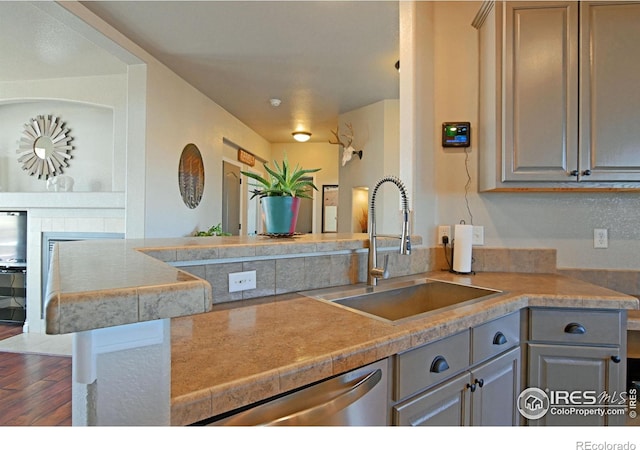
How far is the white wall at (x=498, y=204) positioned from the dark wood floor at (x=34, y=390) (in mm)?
2648

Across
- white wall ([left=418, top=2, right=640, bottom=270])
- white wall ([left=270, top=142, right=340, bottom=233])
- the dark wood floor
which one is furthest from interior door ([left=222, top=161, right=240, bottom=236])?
white wall ([left=418, top=2, right=640, bottom=270])

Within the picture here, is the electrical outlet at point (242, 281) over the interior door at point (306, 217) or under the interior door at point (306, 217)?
under

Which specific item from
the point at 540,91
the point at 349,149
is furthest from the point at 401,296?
the point at 349,149

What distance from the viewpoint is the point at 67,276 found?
0.52m

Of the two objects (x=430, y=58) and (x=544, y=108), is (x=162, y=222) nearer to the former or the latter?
(x=430, y=58)

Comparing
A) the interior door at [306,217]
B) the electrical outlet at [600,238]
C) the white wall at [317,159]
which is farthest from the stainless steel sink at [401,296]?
the interior door at [306,217]

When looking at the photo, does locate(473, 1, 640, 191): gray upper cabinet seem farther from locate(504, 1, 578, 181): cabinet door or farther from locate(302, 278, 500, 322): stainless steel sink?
locate(302, 278, 500, 322): stainless steel sink

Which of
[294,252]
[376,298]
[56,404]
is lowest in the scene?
[56,404]

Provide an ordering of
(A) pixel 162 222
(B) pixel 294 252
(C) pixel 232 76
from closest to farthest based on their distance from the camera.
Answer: (B) pixel 294 252, (A) pixel 162 222, (C) pixel 232 76

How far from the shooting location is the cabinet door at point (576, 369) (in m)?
1.42

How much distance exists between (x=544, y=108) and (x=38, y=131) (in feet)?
16.8

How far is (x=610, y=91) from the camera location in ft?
5.76

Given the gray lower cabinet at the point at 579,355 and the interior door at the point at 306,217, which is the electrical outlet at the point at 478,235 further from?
the interior door at the point at 306,217
